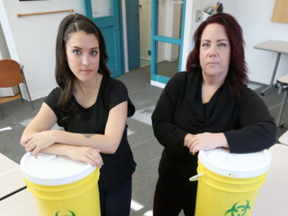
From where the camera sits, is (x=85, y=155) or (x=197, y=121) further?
(x=197, y=121)

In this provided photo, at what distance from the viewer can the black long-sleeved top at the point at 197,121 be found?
2.88 feet

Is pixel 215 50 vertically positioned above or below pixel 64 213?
above

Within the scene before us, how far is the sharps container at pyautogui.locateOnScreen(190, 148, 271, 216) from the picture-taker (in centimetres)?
71

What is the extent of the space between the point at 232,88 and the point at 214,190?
439 millimetres

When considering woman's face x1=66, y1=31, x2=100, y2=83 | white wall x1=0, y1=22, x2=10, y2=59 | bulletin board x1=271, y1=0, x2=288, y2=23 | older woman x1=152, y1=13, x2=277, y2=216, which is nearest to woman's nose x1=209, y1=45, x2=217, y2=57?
older woman x1=152, y1=13, x2=277, y2=216

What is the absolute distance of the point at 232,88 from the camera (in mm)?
975

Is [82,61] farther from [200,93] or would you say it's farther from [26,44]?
[26,44]

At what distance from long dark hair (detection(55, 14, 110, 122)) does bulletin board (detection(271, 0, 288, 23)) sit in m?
3.51

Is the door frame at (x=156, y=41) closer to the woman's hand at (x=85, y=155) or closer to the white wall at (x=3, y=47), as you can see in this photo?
the white wall at (x=3, y=47)

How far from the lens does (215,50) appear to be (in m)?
0.93

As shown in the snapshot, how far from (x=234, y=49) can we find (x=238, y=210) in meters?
0.60

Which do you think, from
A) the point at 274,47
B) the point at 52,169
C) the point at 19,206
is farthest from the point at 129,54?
the point at 52,169

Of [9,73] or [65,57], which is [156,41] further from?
[65,57]

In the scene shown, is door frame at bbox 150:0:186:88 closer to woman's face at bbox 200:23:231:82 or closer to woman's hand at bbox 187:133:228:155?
woman's face at bbox 200:23:231:82
